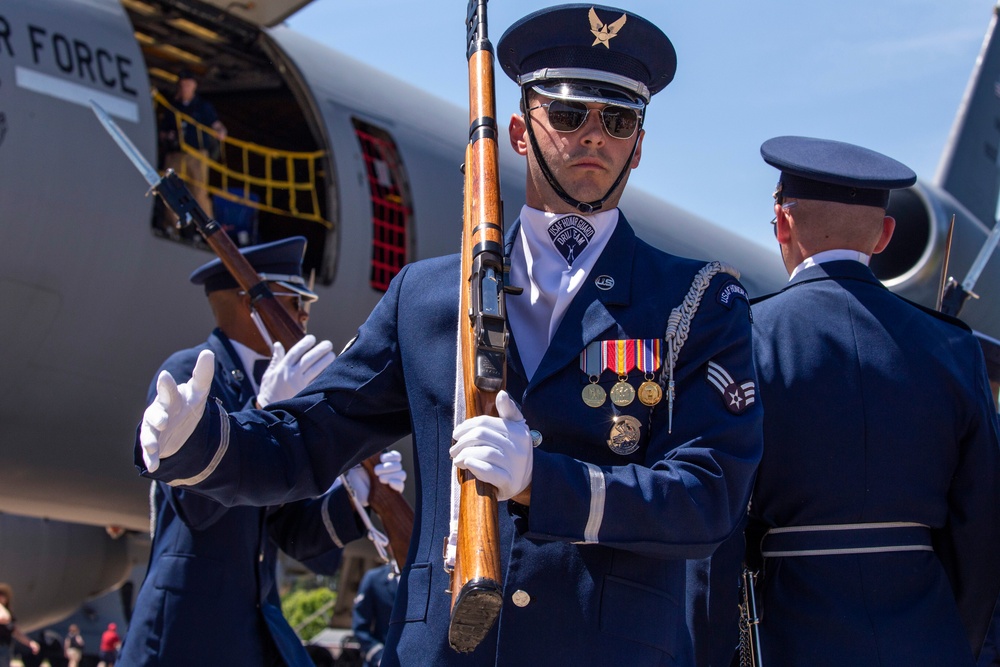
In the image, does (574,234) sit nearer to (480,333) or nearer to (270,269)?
(480,333)

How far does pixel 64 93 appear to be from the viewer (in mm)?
5191

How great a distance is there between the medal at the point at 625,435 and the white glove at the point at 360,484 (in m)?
2.07

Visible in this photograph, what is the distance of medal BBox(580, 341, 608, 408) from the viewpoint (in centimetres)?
184

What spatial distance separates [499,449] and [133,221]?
423 centimetres

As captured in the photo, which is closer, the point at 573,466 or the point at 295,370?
the point at 573,466

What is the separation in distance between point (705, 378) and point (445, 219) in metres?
→ 5.07

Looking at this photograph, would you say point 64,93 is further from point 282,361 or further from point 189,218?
point 282,361

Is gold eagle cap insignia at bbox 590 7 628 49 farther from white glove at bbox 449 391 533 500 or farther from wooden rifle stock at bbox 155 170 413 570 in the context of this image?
wooden rifle stock at bbox 155 170 413 570

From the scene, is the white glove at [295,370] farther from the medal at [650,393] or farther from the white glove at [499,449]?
the white glove at [499,449]

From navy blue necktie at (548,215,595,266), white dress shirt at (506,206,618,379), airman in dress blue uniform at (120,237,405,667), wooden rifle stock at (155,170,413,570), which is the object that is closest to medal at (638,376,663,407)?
white dress shirt at (506,206,618,379)

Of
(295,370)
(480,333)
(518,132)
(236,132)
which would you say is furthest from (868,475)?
(236,132)

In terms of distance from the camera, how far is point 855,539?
2.60 metres

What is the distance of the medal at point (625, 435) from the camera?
1820 millimetres

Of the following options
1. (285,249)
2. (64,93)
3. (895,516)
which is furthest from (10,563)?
(895,516)
